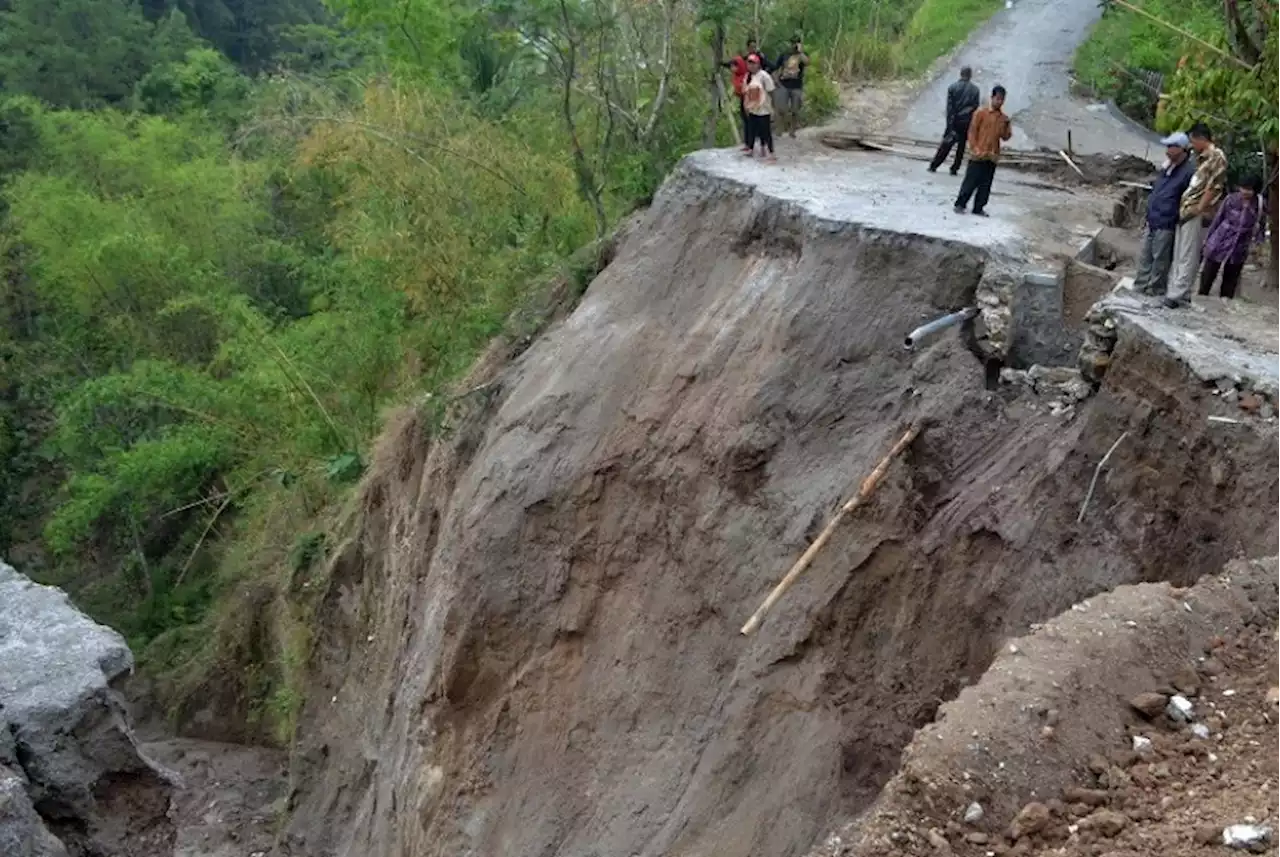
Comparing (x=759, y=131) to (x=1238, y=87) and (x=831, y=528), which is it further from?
(x=831, y=528)

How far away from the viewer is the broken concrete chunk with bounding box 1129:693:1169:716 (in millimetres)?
5820

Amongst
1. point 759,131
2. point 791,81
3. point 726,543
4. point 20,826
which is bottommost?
point 726,543

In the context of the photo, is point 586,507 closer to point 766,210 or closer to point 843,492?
point 843,492

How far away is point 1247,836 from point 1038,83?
63.0 ft

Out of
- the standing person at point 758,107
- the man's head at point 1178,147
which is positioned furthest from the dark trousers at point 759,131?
the man's head at point 1178,147

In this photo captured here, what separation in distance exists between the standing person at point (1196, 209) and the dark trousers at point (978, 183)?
7.63 feet

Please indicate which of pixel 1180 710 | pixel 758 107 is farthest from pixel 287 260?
pixel 1180 710

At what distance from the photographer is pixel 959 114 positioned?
13203mm

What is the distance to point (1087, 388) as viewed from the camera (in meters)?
8.99

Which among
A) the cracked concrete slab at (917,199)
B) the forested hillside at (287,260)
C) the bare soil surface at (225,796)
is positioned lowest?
the bare soil surface at (225,796)

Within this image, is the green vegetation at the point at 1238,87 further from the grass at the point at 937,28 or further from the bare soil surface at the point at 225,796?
the bare soil surface at the point at 225,796

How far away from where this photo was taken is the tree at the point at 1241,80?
8.70 meters

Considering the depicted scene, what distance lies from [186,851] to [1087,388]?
13.4m

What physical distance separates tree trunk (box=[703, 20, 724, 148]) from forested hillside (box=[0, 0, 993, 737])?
10 centimetres
